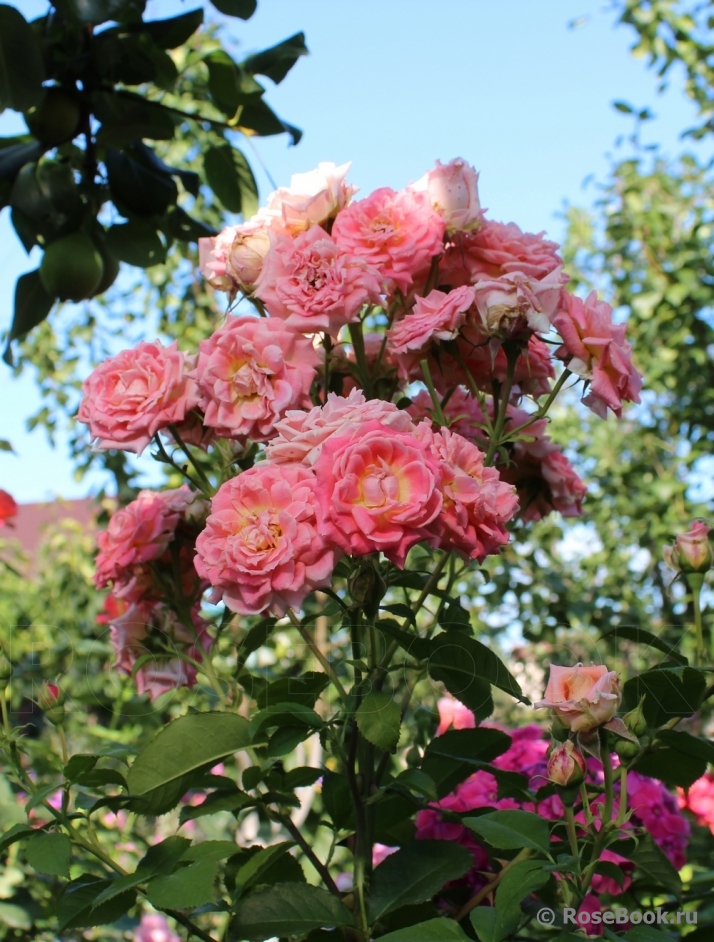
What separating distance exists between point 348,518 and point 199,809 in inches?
13.7

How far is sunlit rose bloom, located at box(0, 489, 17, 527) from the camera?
142 cm

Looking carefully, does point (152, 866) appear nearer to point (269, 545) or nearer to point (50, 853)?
point (50, 853)

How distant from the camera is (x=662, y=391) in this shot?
10.0 ft

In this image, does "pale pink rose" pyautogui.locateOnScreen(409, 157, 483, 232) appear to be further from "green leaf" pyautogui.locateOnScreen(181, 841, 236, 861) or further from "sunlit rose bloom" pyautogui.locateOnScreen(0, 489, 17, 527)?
"sunlit rose bloom" pyautogui.locateOnScreen(0, 489, 17, 527)

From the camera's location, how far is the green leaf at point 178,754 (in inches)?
27.7

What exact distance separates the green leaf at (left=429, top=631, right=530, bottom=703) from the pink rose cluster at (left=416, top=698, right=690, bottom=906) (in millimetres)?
169

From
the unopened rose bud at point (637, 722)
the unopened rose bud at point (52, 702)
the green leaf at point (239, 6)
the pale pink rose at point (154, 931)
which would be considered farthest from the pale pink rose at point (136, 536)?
the pale pink rose at point (154, 931)

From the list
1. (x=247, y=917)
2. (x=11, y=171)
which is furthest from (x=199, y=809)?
(x=11, y=171)

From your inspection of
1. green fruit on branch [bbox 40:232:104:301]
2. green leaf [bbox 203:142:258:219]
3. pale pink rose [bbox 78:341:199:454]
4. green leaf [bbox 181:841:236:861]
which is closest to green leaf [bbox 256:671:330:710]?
green leaf [bbox 181:841:236:861]

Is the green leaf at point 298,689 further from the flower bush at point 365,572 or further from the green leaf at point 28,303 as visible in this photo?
the green leaf at point 28,303

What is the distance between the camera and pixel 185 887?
0.63 meters

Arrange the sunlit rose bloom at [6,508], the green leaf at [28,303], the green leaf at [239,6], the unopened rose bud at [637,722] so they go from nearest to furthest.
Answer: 1. the unopened rose bud at [637,722]
2. the green leaf at [239,6]
3. the green leaf at [28,303]
4. the sunlit rose bloom at [6,508]

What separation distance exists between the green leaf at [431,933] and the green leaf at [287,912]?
13cm

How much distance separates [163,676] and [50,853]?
0.77 ft
